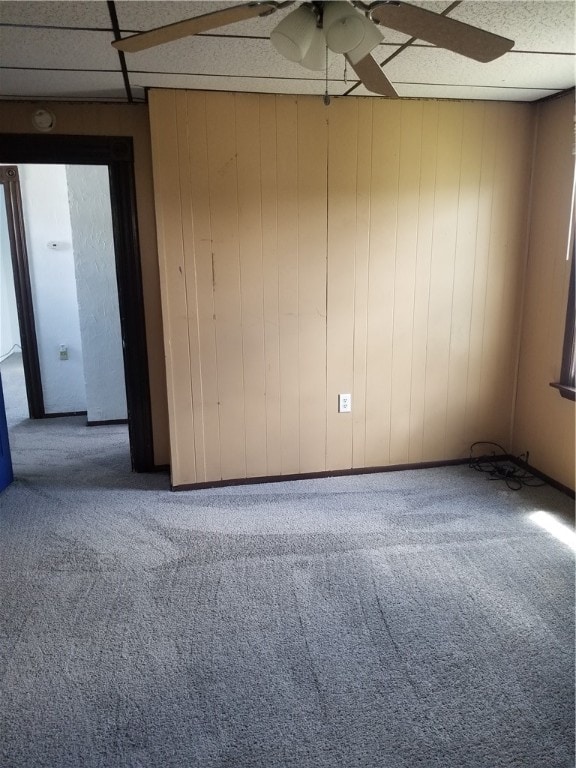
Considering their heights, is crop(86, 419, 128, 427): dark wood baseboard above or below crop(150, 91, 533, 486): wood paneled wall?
below

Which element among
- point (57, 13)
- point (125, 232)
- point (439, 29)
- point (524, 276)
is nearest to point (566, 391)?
point (524, 276)

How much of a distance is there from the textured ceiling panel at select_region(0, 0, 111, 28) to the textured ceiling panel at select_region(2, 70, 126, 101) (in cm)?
60

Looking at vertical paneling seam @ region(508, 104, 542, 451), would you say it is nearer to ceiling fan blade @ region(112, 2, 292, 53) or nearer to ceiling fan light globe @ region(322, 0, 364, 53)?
ceiling fan light globe @ region(322, 0, 364, 53)

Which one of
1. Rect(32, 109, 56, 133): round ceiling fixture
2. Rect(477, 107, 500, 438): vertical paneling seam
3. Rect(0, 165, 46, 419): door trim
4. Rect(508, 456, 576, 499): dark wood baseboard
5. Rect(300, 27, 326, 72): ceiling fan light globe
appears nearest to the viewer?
Rect(300, 27, 326, 72): ceiling fan light globe

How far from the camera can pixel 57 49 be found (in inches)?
86.0

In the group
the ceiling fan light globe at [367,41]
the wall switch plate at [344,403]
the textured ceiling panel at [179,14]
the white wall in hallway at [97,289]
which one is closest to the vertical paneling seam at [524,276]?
the wall switch plate at [344,403]

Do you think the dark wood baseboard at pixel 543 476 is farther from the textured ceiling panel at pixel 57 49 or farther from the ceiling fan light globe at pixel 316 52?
the textured ceiling panel at pixel 57 49

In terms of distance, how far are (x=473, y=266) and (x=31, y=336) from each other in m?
3.80

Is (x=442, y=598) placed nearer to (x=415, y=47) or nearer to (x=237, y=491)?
(x=237, y=491)

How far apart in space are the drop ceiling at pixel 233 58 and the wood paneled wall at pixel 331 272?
21 cm

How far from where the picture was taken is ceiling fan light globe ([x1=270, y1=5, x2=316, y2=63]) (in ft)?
4.76

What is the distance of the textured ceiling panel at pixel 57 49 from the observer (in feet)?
6.68

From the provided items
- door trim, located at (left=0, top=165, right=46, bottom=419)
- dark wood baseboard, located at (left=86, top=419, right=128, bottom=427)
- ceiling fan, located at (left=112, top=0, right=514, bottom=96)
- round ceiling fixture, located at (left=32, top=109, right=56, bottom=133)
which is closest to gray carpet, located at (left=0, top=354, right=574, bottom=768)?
dark wood baseboard, located at (left=86, top=419, right=128, bottom=427)

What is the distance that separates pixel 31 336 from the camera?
469cm
